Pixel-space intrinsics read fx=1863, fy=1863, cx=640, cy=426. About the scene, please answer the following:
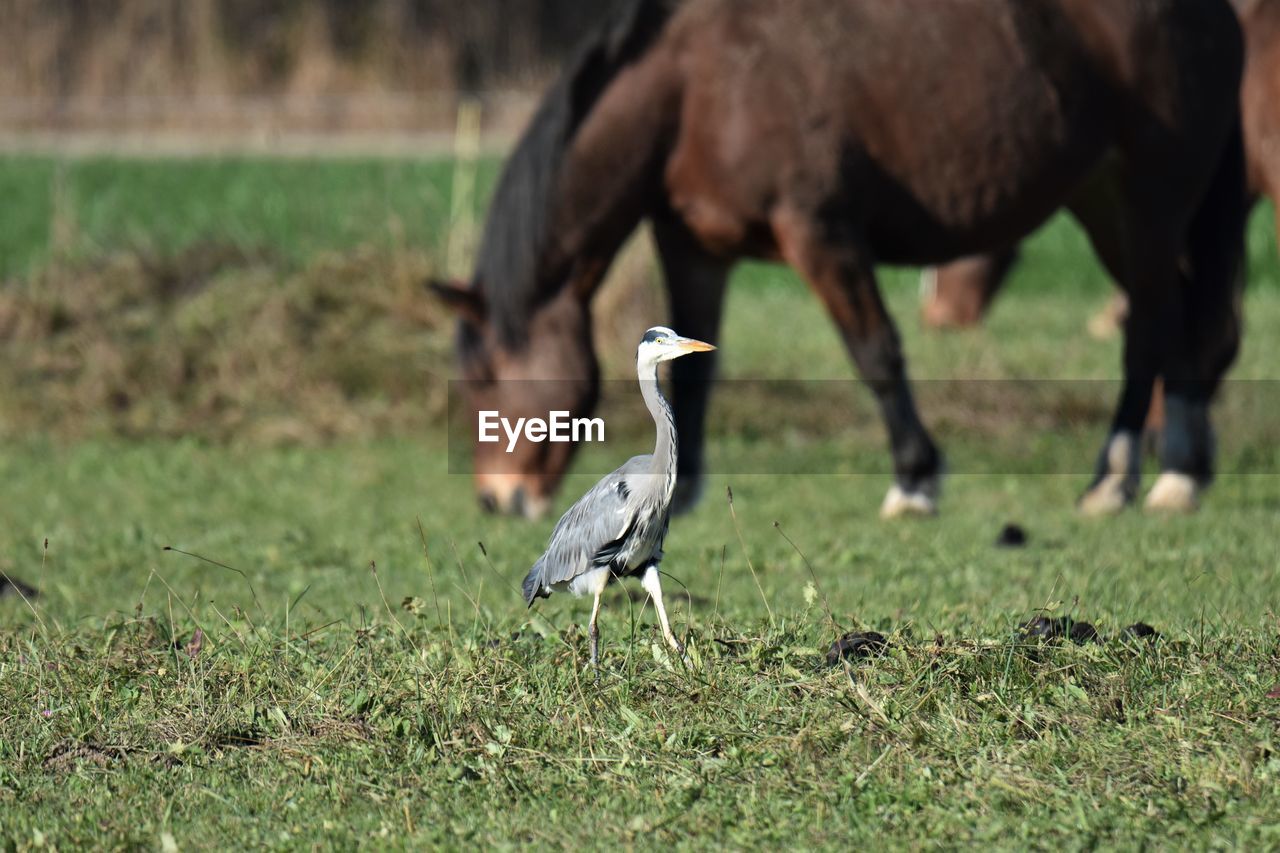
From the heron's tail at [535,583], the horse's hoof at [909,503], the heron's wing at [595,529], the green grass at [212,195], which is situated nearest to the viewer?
the heron's wing at [595,529]

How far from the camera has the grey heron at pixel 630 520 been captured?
13.0 feet

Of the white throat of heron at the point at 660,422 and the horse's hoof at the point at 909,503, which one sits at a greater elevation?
the white throat of heron at the point at 660,422

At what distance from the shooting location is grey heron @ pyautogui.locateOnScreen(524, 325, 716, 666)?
3.96 metres

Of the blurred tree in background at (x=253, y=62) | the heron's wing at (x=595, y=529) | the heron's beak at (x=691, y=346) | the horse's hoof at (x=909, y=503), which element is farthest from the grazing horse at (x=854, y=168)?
the blurred tree in background at (x=253, y=62)

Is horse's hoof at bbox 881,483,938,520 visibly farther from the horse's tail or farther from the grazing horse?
the horse's tail

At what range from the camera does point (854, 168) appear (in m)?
7.97

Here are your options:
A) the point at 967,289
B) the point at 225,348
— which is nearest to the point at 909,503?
the point at 225,348

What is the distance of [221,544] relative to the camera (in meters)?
7.64

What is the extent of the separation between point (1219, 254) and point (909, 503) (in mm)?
2035

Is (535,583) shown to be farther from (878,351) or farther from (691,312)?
(691,312)

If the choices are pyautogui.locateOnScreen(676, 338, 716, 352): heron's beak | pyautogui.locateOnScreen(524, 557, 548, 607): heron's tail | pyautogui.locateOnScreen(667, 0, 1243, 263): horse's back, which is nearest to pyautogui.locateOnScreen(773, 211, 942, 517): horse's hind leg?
pyautogui.locateOnScreen(667, 0, 1243, 263): horse's back

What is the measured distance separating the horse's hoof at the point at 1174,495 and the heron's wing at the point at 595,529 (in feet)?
14.9

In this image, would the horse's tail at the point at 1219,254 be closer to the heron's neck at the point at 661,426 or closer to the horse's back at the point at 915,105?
the horse's back at the point at 915,105

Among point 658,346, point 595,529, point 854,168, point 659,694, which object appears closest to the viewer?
point 658,346
